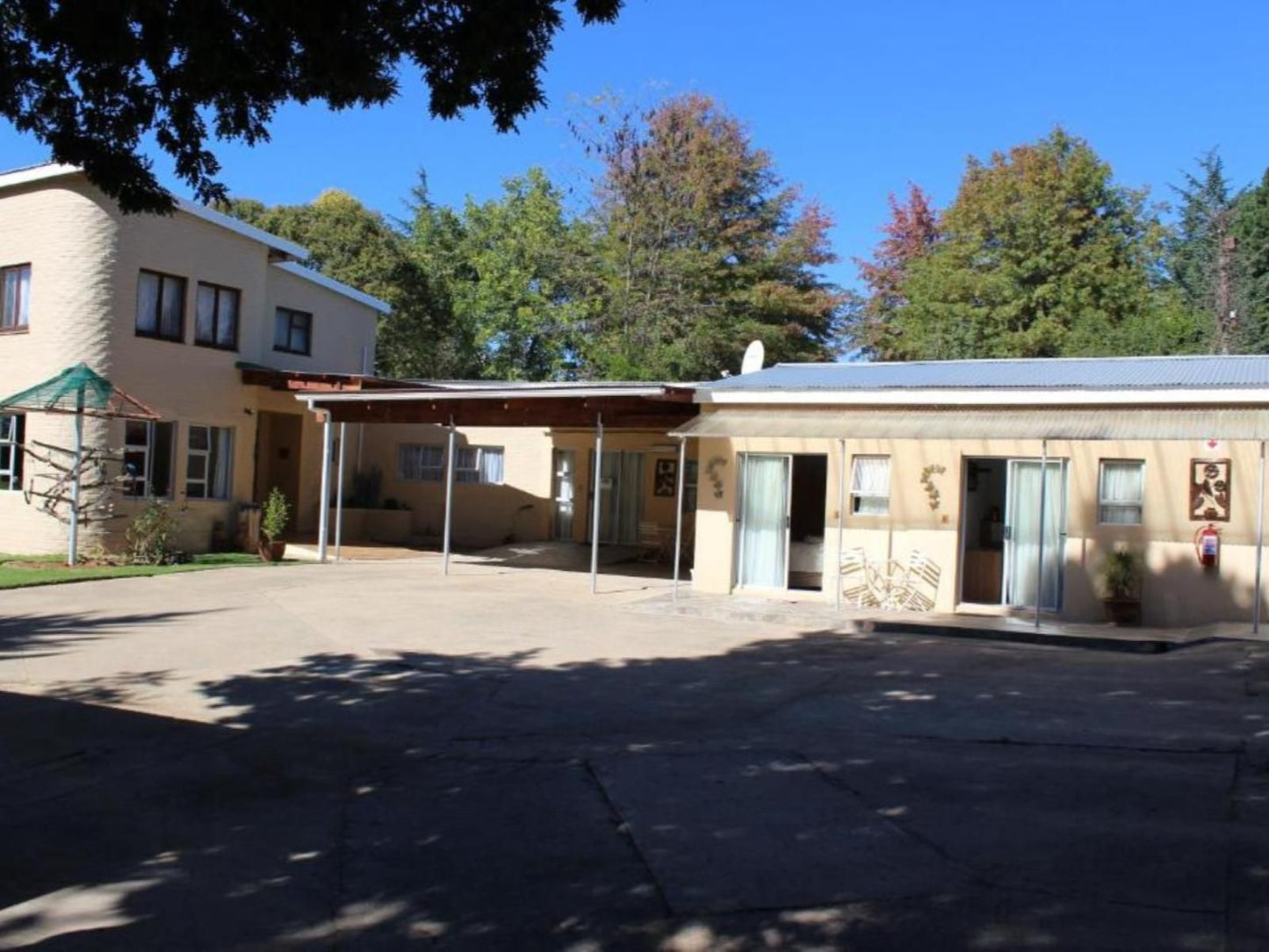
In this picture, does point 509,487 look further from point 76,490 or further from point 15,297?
point 15,297

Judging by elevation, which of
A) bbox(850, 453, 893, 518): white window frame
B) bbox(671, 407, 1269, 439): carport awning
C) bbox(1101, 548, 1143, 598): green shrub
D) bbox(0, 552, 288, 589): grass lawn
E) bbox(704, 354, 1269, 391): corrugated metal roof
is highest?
bbox(704, 354, 1269, 391): corrugated metal roof

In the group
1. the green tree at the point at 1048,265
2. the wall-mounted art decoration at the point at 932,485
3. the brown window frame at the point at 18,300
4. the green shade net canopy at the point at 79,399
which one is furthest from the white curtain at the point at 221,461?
the green tree at the point at 1048,265

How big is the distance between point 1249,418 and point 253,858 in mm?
12577

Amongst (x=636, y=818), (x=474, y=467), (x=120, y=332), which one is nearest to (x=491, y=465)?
(x=474, y=467)

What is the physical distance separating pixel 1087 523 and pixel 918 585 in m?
2.42

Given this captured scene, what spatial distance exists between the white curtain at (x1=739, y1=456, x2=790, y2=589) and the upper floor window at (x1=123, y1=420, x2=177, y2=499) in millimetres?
11318

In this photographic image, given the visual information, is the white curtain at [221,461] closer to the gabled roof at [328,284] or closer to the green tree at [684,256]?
the gabled roof at [328,284]

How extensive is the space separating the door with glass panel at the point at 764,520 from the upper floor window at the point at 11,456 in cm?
1337

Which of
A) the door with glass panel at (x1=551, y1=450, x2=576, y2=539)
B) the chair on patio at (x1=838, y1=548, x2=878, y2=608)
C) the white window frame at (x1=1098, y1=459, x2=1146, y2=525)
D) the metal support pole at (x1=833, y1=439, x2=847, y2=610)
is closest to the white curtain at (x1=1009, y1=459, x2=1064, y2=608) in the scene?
the white window frame at (x1=1098, y1=459, x2=1146, y2=525)

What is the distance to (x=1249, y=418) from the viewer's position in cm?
1363

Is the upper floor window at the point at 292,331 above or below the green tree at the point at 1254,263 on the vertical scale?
below

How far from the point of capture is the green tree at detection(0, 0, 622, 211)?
6.03 m

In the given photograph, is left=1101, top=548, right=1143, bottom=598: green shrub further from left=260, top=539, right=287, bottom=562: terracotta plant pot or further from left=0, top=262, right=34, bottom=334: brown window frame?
left=0, top=262, right=34, bottom=334: brown window frame

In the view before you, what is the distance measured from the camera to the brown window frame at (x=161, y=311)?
21.2 metres
